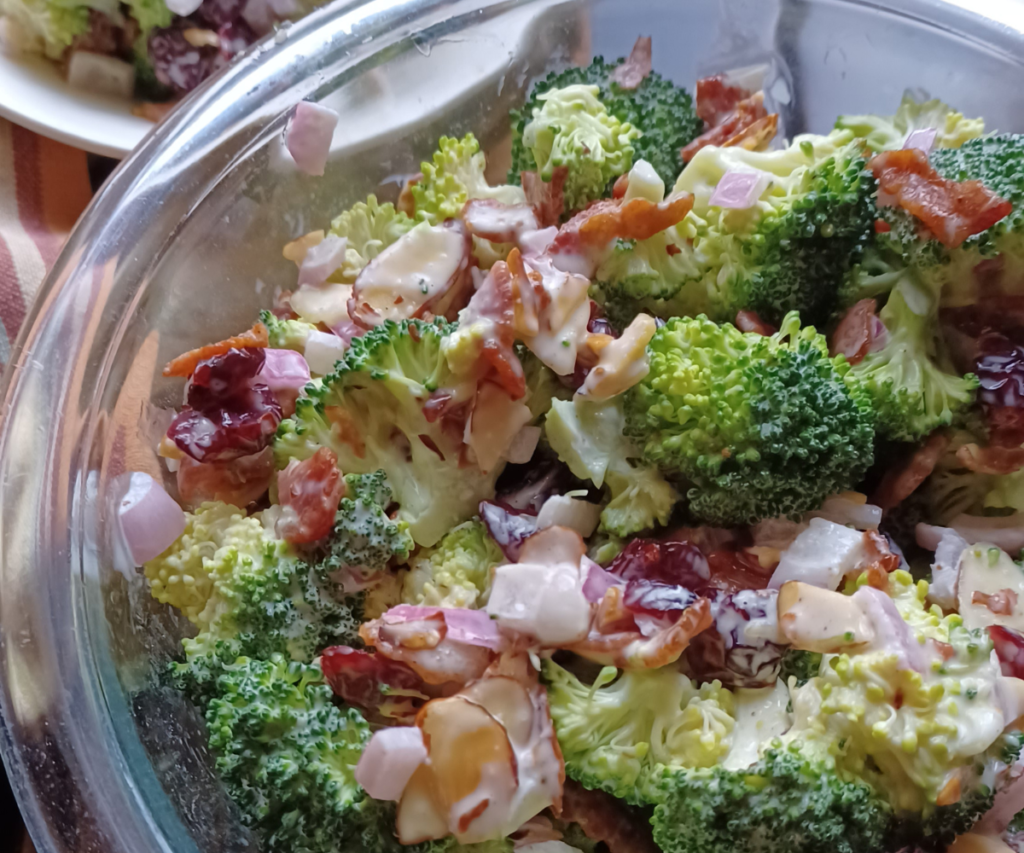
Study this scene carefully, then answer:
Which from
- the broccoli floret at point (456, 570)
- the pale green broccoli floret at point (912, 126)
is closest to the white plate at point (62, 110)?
the broccoli floret at point (456, 570)

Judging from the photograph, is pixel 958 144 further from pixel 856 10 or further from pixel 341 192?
pixel 341 192

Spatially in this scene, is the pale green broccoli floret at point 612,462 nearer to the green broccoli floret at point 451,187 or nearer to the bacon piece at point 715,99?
the green broccoli floret at point 451,187

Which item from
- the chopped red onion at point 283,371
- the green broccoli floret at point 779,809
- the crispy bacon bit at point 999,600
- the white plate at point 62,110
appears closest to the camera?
the green broccoli floret at point 779,809

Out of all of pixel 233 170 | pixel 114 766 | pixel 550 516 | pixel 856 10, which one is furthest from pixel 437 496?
pixel 856 10

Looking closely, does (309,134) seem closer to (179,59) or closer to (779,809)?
(179,59)

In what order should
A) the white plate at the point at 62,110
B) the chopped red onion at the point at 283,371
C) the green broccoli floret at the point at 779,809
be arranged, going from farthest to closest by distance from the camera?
the white plate at the point at 62,110
the chopped red onion at the point at 283,371
the green broccoli floret at the point at 779,809

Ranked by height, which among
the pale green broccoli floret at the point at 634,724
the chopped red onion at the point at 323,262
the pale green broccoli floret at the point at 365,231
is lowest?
the pale green broccoli floret at the point at 634,724
